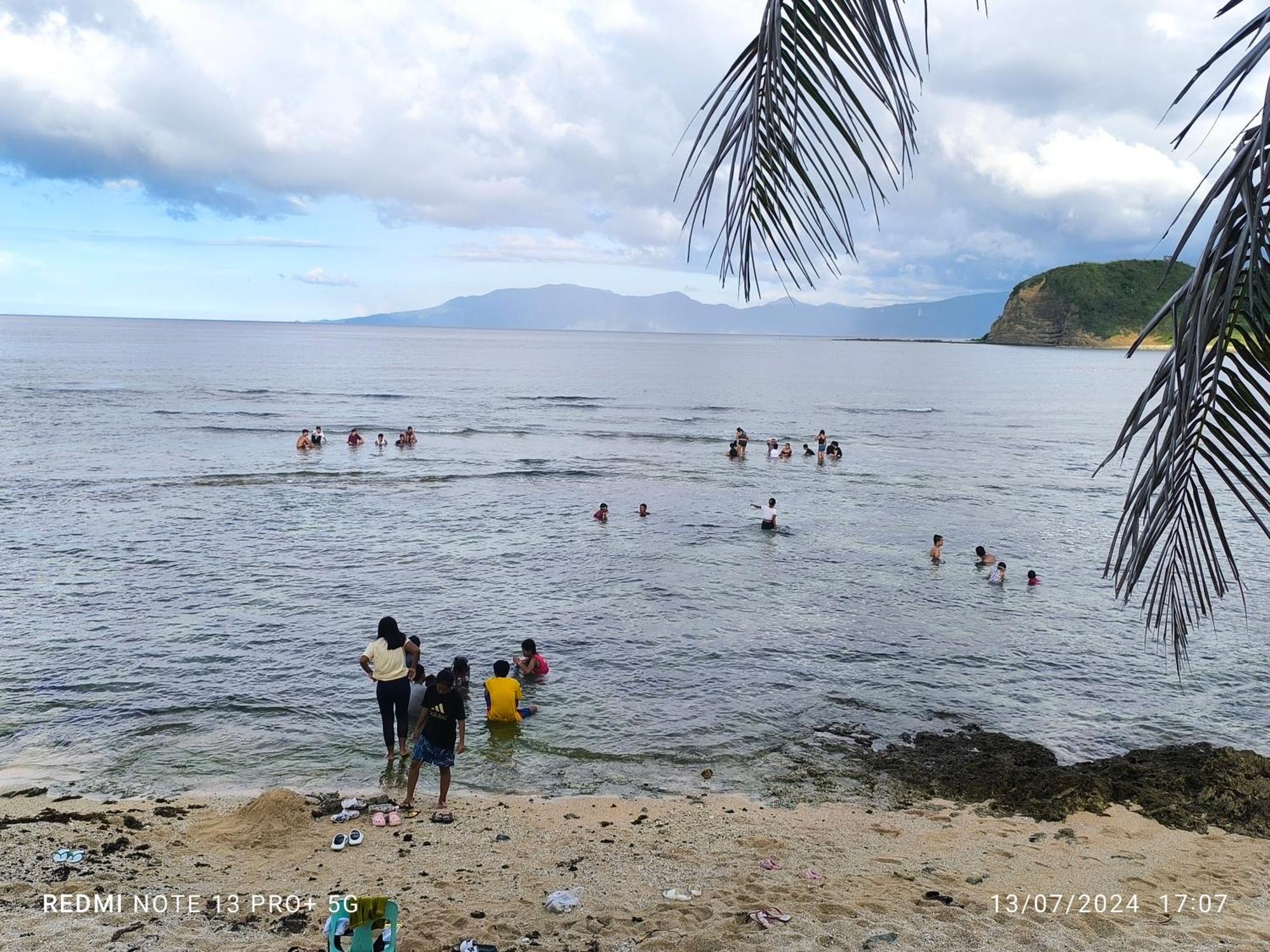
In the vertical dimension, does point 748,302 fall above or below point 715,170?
below

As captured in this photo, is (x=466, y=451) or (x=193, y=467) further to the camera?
(x=466, y=451)

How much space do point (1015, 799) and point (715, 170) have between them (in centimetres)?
1068

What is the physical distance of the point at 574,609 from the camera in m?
18.8

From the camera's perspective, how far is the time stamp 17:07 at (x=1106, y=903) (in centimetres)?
790

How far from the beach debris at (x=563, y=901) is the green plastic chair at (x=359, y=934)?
89.7 inches

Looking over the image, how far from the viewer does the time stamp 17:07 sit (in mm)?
7902

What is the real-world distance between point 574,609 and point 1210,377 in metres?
16.5

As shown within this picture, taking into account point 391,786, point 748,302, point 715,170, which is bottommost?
point 391,786

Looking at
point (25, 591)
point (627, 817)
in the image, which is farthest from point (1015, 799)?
point (25, 591)

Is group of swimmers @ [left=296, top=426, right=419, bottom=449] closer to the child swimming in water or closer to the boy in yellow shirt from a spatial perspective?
the child swimming in water

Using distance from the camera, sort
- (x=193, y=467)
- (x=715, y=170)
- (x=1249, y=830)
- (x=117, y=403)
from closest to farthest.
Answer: (x=715, y=170)
(x=1249, y=830)
(x=193, y=467)
(x=117, y=403)

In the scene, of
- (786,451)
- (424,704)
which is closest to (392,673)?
(424,704)

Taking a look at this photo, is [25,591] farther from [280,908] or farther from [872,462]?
[872,462]

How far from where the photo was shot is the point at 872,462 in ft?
136
